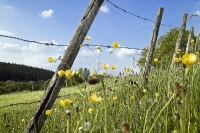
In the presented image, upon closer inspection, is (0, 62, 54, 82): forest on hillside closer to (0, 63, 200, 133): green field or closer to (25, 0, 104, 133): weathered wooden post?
(25, 0, 104, 133): weathered wooden post

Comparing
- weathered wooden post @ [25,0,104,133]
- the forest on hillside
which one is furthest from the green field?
the forest on hillside

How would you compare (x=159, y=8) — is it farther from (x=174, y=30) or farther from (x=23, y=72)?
(x=23, y=72)

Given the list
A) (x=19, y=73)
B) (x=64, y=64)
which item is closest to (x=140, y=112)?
(x=64, y=64)

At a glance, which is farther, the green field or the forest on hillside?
the forest on hillside

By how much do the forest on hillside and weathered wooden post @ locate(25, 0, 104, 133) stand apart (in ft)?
206

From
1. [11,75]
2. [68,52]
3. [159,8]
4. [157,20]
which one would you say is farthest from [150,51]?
[11,75]

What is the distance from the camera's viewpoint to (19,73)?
212 feet

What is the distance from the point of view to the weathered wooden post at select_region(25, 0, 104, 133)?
281cm

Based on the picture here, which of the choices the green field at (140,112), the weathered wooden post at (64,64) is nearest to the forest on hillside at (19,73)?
the weathered wooden post at (64,64)

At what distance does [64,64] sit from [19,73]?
215ft

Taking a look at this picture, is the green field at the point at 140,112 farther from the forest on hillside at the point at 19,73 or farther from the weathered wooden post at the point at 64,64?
the forest on hillside at the point at 19,73

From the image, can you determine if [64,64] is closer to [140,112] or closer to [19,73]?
[140,112]

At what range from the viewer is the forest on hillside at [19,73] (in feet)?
203

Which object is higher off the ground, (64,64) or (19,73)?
(64,64)
